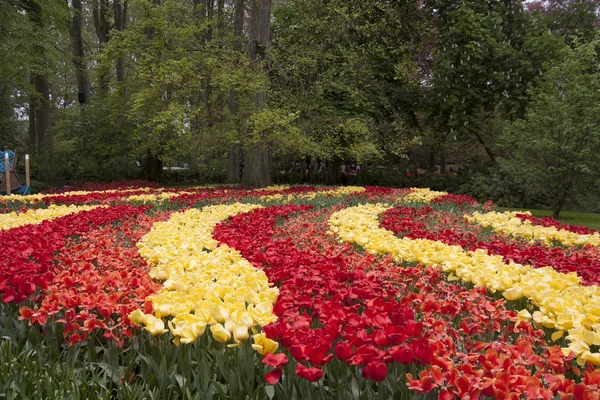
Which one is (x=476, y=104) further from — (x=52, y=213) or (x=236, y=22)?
(x=52, y=213)

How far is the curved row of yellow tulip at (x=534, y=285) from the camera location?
89.0 inches

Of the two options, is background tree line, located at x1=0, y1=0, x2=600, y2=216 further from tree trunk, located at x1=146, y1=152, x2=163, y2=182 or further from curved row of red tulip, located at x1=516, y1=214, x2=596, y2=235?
curved row of red tulip, located at x1=516, y1=214, x2=596, y2=235

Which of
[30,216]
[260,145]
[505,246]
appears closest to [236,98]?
[260,145]

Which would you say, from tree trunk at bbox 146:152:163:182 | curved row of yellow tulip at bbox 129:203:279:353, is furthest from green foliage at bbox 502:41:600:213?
tree trunk at bbox 146:152:163:182

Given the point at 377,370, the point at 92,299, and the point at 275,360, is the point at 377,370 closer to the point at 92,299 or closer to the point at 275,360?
the point at 275,360

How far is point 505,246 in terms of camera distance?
481cm

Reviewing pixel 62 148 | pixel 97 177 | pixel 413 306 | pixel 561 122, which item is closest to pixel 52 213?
pixel 413 306

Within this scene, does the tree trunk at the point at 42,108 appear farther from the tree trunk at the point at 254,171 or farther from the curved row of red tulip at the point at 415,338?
the curved row of red tulip at the point at 415,338

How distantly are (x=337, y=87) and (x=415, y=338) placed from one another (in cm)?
1626

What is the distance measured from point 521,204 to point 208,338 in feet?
51.9

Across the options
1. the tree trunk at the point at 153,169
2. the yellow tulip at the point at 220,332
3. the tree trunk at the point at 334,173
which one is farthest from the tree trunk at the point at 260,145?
the yellow tulip at the point at 220,332

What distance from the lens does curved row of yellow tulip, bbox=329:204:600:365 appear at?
226 cm

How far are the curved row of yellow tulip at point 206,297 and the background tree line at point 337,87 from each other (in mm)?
9261

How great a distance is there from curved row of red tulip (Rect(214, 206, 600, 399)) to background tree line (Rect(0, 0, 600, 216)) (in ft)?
31.4
